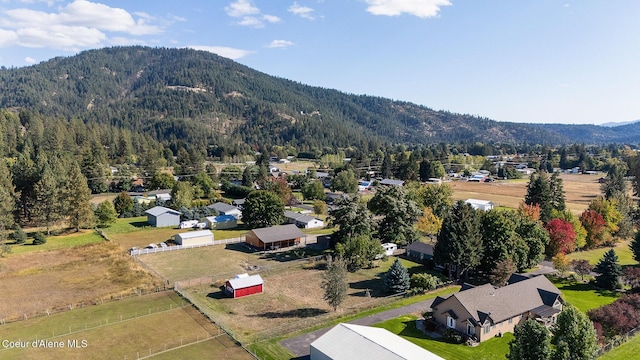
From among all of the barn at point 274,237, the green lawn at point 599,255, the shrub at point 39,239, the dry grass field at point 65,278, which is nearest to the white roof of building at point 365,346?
the dry grass field at point 65,278

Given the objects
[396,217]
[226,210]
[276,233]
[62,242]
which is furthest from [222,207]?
[396,217]

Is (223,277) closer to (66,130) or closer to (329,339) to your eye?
(329,339)

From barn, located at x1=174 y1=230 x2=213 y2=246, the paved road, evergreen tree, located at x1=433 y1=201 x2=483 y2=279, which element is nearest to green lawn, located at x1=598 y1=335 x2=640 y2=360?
the paved road

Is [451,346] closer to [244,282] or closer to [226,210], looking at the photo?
[244,282]

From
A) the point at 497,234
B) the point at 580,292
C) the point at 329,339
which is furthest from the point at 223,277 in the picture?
the point at 580,292

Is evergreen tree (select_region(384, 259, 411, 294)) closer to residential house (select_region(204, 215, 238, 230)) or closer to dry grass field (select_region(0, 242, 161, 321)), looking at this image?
dry grass field (select_region(0, 242, 161, 321))

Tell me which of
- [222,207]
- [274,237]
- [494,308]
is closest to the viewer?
[494,308]

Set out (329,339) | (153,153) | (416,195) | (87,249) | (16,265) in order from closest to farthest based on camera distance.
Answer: (329,339), (16,265), (87,249), (416,195), (153,153)
